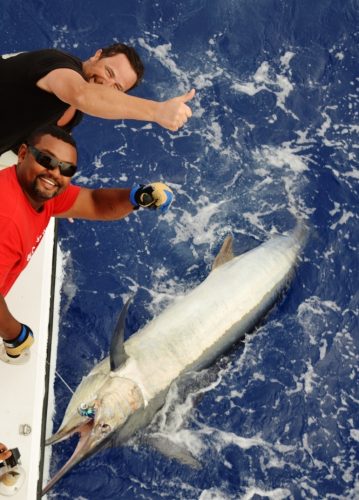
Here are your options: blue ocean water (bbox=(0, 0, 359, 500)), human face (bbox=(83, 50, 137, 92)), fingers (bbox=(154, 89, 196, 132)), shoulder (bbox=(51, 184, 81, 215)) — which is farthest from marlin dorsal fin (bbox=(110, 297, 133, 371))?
fingers (bbox=(154, 89, 196, 132))

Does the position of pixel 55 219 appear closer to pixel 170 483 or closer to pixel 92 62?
pixel 92 62

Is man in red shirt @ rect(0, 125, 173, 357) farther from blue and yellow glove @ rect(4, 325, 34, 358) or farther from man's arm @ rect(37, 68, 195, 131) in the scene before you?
man's arm @ rect(37, 68, 195, 131)

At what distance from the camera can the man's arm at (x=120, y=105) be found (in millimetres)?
3061

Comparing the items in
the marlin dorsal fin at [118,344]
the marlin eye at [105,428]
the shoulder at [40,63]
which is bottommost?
the marlin eye at [105,428]

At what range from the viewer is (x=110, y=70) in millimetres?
3658

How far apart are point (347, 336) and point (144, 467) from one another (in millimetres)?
2115

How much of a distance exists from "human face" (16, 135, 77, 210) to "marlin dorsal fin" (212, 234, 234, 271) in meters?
2.22

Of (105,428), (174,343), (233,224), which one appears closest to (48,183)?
(105,428)

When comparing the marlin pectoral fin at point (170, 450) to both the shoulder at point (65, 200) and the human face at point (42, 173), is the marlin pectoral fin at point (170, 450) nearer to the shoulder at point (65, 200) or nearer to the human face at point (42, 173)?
the shoulder at point (65, 200)

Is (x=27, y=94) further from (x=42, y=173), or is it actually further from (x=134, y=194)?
(x=134, y=194)

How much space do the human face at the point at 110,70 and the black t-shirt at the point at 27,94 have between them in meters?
0.08

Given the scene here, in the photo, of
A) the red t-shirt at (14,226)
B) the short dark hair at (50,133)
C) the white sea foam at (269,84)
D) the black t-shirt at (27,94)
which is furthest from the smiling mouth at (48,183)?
the white sea foam at (269,84)

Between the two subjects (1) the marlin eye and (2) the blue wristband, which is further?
(1) the marlin eye

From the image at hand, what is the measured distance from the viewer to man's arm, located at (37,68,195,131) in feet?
10.0
